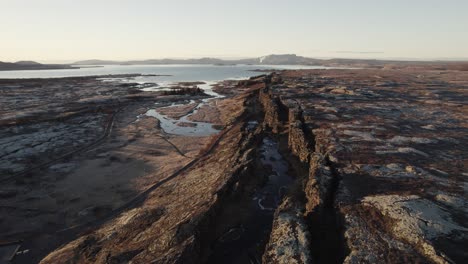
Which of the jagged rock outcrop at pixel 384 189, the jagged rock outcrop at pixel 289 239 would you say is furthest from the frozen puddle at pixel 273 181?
the jagged rock outcrop at pixel 289 239

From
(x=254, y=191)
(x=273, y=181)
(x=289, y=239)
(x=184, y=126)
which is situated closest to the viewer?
(x=289, y=239)

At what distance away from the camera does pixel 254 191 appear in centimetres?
1773

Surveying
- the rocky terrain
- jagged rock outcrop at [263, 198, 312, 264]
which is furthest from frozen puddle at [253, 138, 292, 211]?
jagged rock outcrop at [263, 198, 312, 264]

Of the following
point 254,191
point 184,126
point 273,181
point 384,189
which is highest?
point 384,189

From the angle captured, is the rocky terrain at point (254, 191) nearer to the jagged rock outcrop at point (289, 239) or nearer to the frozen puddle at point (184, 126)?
the jagged rock outcrop at point (289, 239)

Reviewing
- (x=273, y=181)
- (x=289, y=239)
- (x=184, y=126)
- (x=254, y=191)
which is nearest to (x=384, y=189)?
(x=289, y=239)

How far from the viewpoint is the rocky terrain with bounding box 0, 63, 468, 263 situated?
10883mm

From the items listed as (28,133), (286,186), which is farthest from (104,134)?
(286,186)

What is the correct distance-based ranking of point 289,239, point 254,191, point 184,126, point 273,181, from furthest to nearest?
1. point 184,126
2. point 273,181
3. point 254,191
4. point 289,239

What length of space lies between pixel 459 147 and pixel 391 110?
51.2 ft

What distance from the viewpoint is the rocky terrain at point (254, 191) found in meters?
10.9

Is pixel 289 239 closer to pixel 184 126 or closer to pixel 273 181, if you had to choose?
pixel 273 181

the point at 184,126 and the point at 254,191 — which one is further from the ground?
the point at 254,191

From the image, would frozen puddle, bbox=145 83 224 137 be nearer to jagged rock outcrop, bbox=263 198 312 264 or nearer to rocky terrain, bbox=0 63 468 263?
rocky terrain, bbox=0 63 468 263
